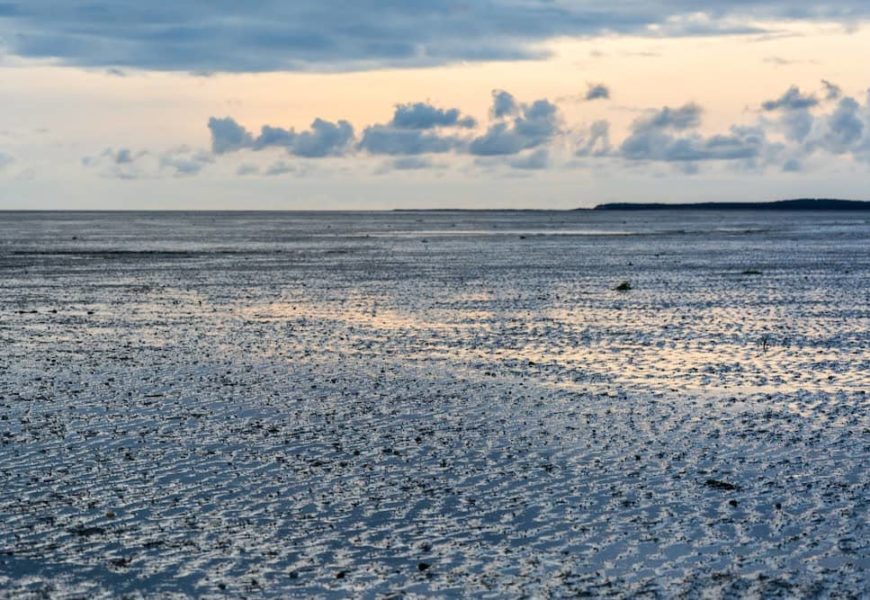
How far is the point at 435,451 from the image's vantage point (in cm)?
1722

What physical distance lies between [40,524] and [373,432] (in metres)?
6.54

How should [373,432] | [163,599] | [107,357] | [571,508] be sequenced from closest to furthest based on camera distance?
[163,599] → [571,508] → [373,432] → [107,357]

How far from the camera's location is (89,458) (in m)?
16.6

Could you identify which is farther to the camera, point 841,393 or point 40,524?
point 841,393

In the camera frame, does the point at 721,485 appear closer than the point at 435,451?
Yes

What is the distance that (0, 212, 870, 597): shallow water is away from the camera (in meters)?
11.9

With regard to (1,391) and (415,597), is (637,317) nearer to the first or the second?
(1,391)

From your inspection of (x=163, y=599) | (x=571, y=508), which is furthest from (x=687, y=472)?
(x=163, y=599)

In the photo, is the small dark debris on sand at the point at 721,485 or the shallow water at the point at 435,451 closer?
the shallow water at the point at 435,451

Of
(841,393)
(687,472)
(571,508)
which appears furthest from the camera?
(841,393)

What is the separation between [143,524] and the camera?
13.3 metres

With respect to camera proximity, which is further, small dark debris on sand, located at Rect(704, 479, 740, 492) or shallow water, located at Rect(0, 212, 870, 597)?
small dark debris on sand, located at Rect(704, 479, 740, 492)

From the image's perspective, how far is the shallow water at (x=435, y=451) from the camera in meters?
11.9

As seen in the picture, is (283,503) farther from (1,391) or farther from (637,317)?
(637,317)
